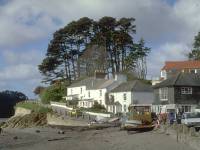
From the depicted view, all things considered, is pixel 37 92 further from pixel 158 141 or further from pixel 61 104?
pixel 158 141

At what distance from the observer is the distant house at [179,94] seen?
233ft

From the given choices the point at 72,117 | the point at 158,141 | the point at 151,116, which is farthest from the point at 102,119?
the point at 158,141

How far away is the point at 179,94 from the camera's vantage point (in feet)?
A: 233

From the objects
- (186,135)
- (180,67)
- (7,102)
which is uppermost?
(180,67)

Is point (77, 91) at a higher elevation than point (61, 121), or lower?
higher

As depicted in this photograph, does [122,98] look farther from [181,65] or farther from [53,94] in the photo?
[181,65]

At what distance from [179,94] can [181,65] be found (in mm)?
45711

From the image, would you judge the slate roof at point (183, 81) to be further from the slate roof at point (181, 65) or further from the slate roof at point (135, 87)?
the slate roof at point (181, 65)

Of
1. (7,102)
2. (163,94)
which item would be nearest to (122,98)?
(163,94)

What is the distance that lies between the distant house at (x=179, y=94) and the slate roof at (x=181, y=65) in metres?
39.7

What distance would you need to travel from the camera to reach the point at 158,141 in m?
37.2

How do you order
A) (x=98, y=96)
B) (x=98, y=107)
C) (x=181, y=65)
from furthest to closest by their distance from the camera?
(x=181, y=65), (x=98, y=96), (x=98, y=107)

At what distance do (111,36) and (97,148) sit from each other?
237 feet

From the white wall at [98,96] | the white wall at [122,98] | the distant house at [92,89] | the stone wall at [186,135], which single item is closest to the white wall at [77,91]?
the distant house at [92,89]
